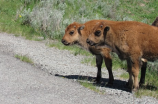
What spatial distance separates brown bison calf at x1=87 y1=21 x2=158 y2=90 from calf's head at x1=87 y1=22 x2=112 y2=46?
0.36 ft

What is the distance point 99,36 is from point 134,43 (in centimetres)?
120

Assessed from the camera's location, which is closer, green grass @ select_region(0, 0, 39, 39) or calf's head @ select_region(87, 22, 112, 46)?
calf's head @ select_region(87, 22, 112, 46)

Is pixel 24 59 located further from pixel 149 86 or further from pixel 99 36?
pixel 149 86

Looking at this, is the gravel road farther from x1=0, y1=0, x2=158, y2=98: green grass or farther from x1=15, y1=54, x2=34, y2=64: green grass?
x1=0, y1=0, x2=158, y2=98: green grass

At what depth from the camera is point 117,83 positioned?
10.9 metres

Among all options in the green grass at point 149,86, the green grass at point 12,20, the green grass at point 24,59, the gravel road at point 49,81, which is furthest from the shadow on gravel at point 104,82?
the green grass at point 12,20

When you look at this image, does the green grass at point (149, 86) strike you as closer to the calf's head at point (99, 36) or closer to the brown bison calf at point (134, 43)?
the brown bison calf at point (134, 43)

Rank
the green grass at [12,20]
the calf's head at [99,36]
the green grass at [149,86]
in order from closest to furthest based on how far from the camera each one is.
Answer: the green grass at [149,86] → the calf's head at [99,36] → the green grass at [12,20]

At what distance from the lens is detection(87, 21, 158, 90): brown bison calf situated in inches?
370

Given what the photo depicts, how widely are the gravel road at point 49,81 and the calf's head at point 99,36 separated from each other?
4.39 ft

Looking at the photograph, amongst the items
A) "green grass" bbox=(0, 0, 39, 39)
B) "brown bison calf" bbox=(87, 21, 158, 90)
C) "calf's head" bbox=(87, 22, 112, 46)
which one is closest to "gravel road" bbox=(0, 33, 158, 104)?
"brown bison calf" bbox=(87, 21, 158, 90)

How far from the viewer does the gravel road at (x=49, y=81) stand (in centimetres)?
765

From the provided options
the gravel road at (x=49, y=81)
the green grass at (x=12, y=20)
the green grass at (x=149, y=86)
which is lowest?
the green grass at (x=149, y=86)

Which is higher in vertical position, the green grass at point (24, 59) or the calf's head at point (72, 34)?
the calf's head at point (72, 34)
